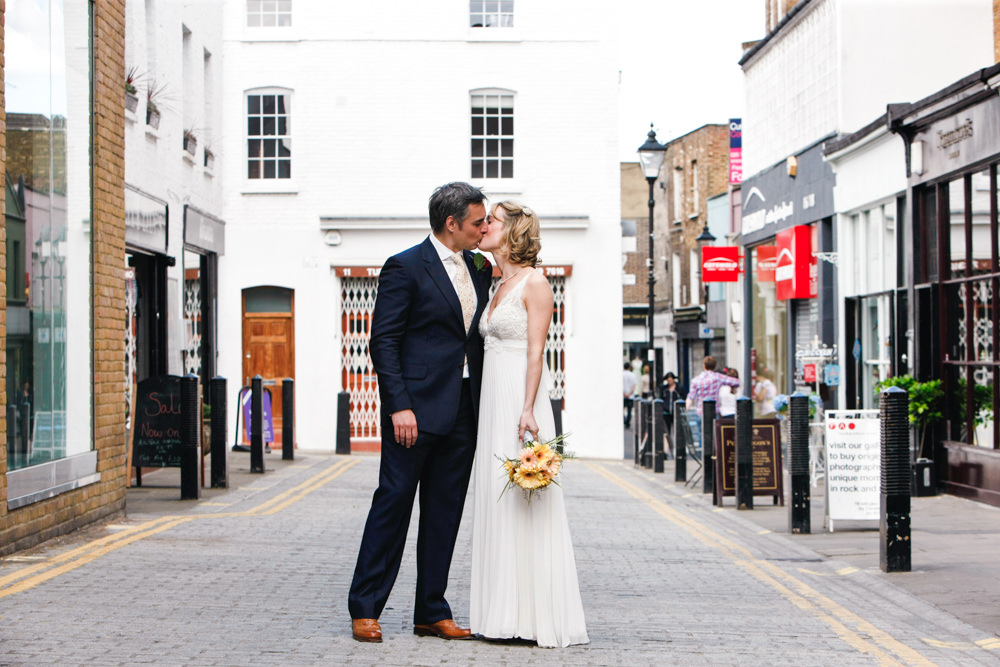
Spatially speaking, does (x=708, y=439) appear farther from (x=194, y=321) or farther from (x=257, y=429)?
(x=194, y=321)

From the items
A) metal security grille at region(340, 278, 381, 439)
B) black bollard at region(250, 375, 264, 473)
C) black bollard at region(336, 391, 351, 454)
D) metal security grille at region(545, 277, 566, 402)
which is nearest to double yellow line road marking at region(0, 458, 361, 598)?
black bollard at region(250, 375, 264, 473)

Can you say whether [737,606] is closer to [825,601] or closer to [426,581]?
[825,601]

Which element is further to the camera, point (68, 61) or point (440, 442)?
point (68, 61)

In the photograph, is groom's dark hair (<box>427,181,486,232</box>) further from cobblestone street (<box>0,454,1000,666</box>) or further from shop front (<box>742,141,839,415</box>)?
shop front (<box>742,141,839,415</box>)

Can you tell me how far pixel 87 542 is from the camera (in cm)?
901

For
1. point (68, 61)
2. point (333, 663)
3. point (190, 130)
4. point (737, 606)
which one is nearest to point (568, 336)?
point (190, 130)

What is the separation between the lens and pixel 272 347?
24688 mm

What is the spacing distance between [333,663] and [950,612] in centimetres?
373

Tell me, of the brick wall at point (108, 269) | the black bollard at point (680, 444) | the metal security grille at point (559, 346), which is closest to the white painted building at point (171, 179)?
the brick wall at point (108, 269)

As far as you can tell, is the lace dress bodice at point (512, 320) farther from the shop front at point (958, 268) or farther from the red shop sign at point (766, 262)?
the red shop sign at point (766, 262)

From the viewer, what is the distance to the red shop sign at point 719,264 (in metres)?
28.5

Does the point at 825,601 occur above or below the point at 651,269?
below

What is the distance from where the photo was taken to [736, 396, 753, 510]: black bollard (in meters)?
12.8

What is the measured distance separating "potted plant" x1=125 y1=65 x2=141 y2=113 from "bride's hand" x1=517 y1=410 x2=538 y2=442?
1119 centimetres
